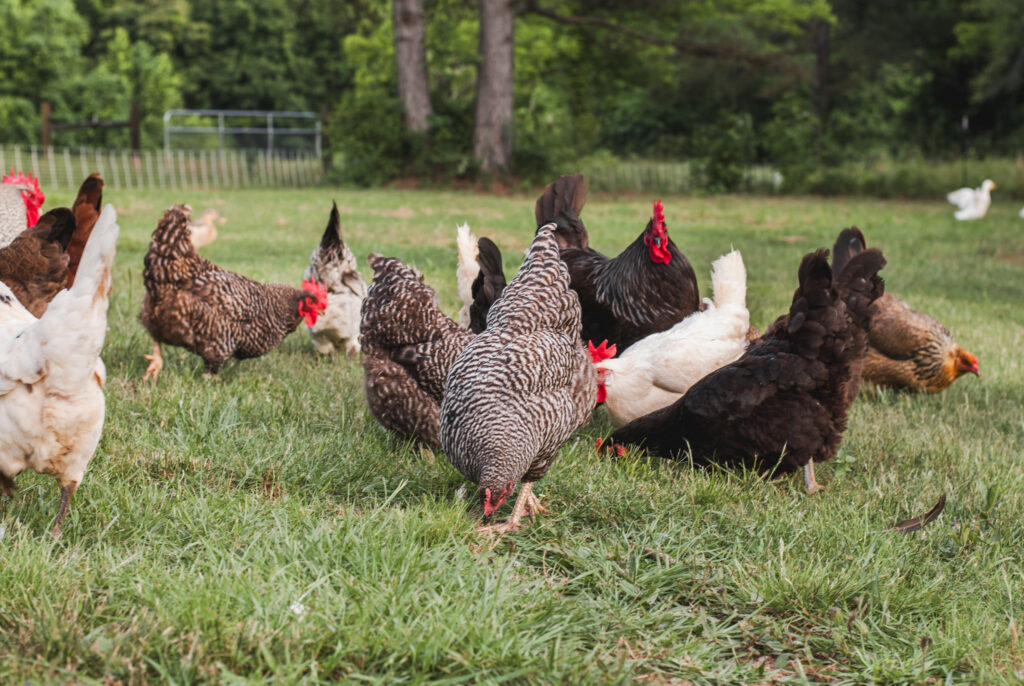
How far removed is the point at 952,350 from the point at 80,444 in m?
4.94

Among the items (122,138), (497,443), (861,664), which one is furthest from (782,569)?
(122,138)

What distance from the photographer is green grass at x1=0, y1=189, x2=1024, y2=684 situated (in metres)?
2.16

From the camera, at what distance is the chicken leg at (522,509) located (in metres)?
3.09

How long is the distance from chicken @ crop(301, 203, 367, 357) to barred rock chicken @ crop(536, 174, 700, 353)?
4.97 feet

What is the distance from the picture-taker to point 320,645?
2.14 meters

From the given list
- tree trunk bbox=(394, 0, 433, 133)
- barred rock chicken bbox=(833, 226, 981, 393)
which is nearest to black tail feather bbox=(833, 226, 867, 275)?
barred rock chicken bbox=(833, 226, 981, 393)

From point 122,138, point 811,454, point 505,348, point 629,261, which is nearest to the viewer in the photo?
point 505,348

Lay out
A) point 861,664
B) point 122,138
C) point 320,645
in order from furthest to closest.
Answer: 1. point 122,138
2. point 861,664
3. point 320,645

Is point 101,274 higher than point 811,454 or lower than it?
higher

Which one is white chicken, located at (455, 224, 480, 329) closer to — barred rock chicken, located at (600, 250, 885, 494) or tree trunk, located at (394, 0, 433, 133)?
barred rock chicken, located at (600, 250, 885, 494)

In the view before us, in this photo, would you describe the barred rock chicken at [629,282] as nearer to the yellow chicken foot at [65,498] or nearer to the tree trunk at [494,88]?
the yellow chicken foot at [65,498]

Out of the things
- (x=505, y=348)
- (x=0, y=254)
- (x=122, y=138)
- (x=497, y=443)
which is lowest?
(x=497, y=443)

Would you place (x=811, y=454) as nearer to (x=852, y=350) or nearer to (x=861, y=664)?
(x=852, y=350)

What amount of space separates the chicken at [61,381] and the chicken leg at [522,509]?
1351mm
